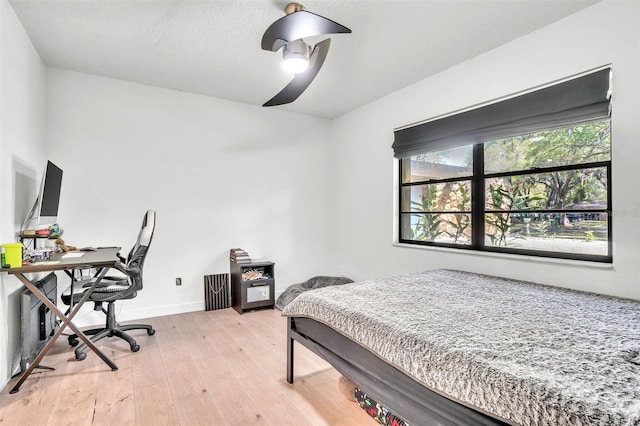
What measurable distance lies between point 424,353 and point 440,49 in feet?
8.22

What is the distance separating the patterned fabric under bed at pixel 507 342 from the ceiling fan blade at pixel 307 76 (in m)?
1.56

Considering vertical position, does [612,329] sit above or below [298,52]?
below

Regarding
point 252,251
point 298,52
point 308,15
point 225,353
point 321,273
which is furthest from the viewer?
point 321,273

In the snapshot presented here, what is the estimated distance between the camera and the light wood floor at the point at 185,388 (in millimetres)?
1783

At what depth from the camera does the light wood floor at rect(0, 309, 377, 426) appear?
1.78m

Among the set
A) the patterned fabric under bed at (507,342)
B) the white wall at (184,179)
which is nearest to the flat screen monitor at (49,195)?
the white wall at (184,179)

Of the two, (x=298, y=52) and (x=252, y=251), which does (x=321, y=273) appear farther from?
(x=298, y=52)

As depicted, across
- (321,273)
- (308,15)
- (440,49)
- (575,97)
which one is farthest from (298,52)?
(321,273)

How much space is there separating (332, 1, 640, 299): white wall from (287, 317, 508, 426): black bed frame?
174 centimetres

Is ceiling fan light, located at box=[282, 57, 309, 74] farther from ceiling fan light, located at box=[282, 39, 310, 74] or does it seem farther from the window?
the window

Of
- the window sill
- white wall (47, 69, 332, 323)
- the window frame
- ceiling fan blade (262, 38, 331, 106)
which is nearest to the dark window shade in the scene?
the window frame

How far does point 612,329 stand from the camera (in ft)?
4.85

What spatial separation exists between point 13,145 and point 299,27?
6.97 ft

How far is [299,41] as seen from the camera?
217cm
